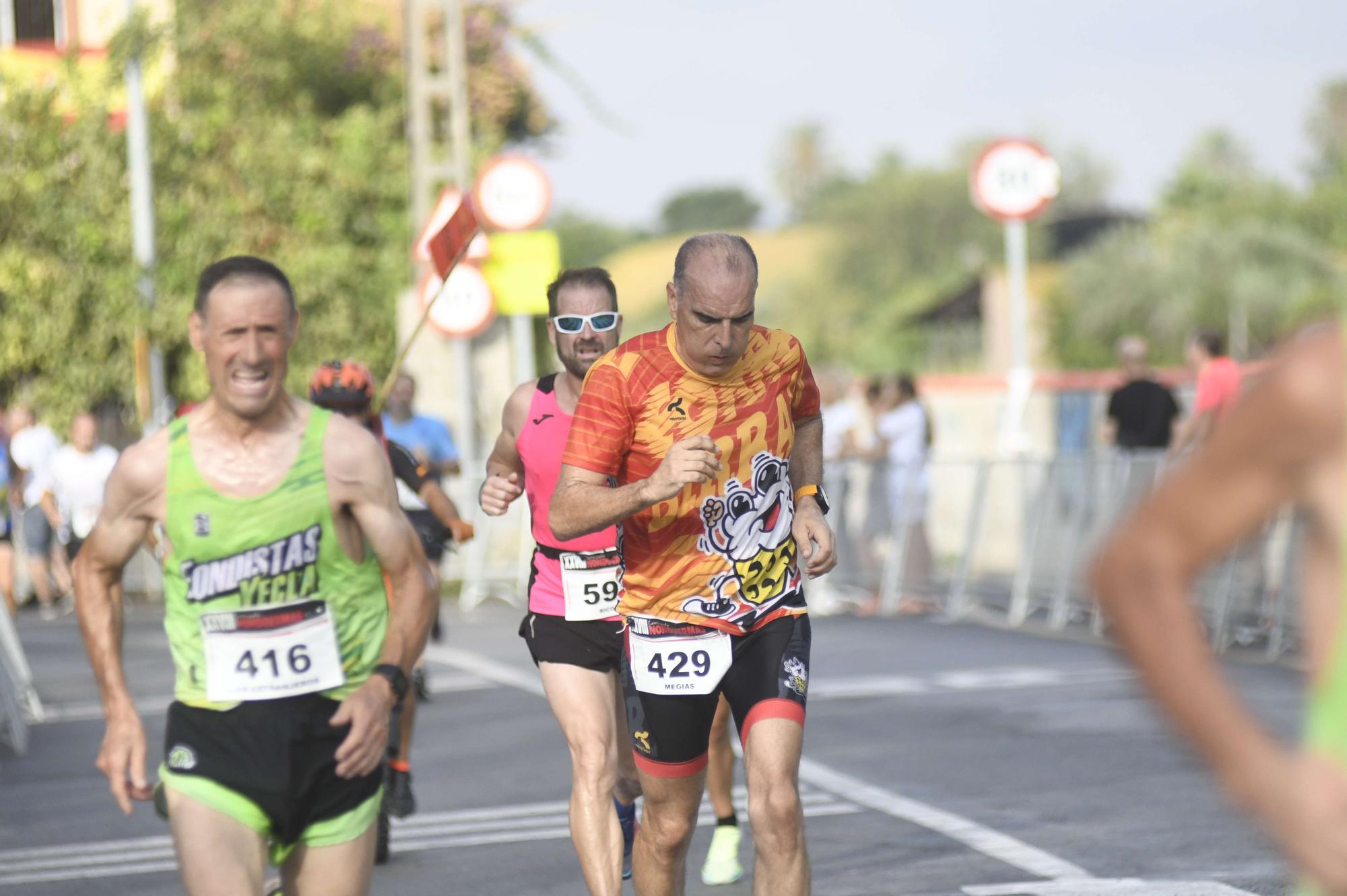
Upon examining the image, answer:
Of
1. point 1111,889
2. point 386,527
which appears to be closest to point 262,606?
point 386,527

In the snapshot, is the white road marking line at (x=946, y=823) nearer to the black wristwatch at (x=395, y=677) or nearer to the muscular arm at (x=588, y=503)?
the muscular arm at (x=588, y=503)

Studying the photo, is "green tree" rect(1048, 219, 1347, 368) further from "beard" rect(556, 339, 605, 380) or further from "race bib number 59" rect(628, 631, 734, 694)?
"race bib number 59" rect(628, 631, 734, 694)

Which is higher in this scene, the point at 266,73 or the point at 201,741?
the point at 266,73

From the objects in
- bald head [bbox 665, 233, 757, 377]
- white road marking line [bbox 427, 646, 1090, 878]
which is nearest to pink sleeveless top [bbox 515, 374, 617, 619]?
bald head [bbox 665, 233, 757, 377]

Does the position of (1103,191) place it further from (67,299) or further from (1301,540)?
(1301,540)

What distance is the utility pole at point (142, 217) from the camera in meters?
23.0

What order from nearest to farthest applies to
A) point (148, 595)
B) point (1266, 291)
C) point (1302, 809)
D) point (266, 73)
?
1. point (1302, 809)
2. point (148, 595)
3. point (266, 73)
4. point (1266, 291)

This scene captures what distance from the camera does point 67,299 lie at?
25.2 metres

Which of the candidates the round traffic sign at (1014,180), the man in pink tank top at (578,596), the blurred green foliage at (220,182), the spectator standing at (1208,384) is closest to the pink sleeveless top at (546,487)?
the man in pink tank top at (578,596)

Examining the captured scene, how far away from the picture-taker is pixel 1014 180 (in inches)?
733

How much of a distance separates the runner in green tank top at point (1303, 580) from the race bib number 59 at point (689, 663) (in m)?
3.27

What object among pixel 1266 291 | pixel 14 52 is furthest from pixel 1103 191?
pixel 14 52

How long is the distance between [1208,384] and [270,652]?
10.9 metres

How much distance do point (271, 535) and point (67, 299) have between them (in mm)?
21364
